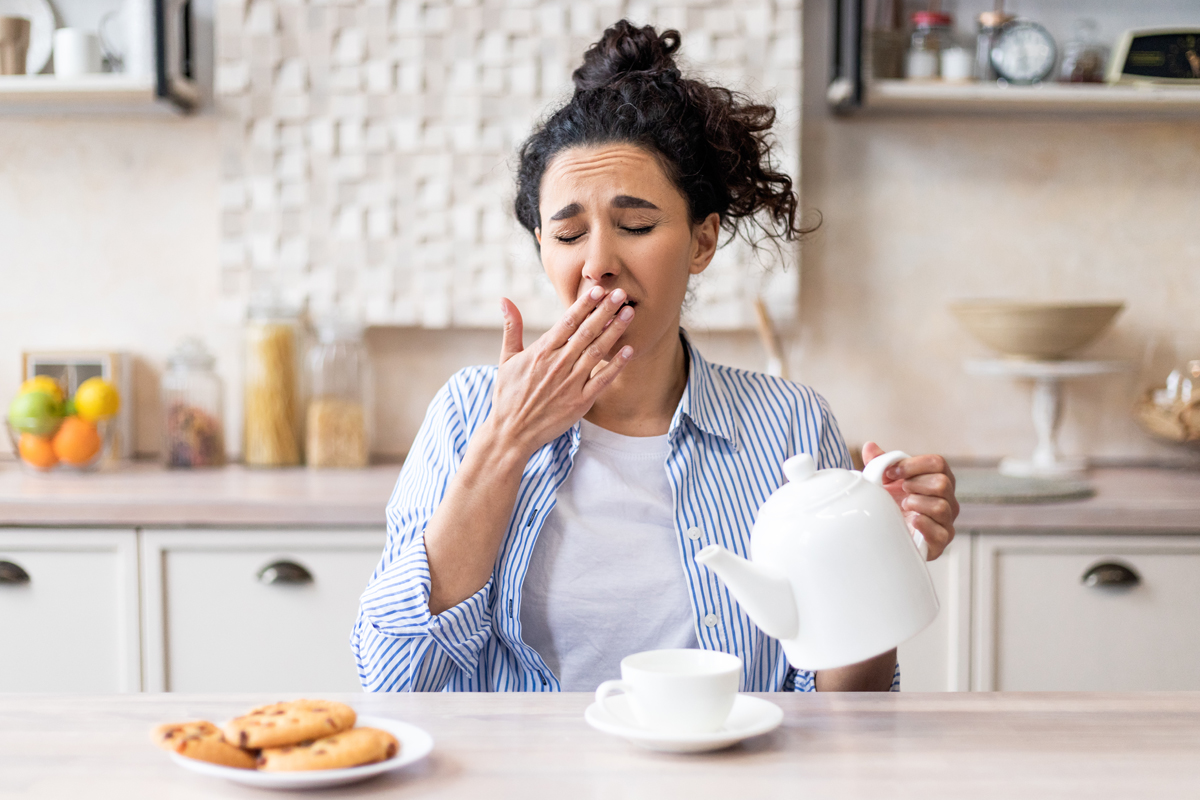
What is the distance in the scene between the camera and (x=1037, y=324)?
2.23 metres

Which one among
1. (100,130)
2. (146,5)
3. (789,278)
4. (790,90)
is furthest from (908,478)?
(100,130)

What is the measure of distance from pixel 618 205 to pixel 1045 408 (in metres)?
1.48

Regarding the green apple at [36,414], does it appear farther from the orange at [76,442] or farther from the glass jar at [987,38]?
the glass jar at [987,38]

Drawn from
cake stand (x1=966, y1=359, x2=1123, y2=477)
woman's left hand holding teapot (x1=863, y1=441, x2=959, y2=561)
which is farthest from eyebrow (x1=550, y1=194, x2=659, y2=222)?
cake stand (x1=966, y1=359, x2=1123, y2=477)

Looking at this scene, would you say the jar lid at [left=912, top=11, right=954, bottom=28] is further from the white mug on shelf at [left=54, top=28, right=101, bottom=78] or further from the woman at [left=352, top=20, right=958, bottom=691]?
the white mug on shelf at [left=54, top=28, right=101, bottom=78]

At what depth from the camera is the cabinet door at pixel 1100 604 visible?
6.23 ft

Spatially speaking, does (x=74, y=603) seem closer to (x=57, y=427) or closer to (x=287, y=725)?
(x=57, y=427)

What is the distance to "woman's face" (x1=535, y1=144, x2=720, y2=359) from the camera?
1.22m

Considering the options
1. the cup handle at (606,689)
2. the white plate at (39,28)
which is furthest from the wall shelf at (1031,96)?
the white plate at (39,28)

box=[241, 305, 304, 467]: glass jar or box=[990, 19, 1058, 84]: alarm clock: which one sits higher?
box=[990, 19, 1058, 84]: alarm clock

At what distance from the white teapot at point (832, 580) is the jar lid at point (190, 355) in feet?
6.01

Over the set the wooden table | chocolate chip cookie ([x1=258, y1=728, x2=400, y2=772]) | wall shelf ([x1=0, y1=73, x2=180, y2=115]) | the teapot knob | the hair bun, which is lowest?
the wooden table

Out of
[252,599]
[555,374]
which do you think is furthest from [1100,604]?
[252,599]

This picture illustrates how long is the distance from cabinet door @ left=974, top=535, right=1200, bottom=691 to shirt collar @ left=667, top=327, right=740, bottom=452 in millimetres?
802
